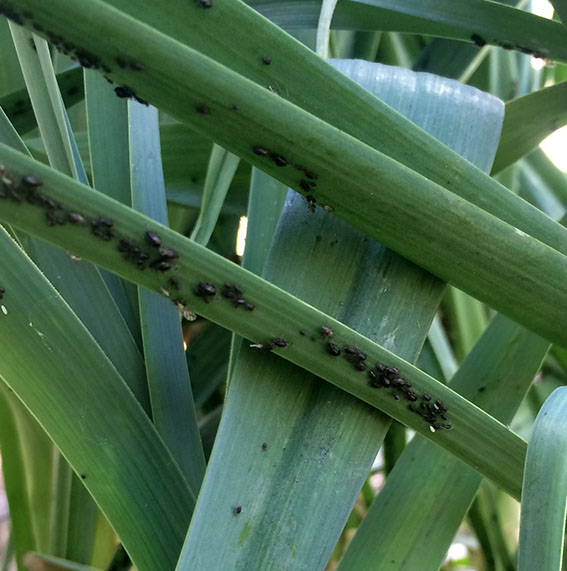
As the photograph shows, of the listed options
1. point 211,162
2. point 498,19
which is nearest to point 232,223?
point 211,162

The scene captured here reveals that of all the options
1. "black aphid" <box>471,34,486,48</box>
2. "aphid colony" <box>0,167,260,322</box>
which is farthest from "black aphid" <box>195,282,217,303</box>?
"black aphid" <box>471,34,486,48</box>

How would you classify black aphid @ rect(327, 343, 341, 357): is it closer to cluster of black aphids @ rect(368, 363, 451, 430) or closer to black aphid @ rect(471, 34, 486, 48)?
cluster of black aphids @ rect(368, 363, 451, 430)

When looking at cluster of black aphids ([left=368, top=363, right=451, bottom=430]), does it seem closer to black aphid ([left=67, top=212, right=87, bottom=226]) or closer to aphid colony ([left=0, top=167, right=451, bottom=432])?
aphid colony ([left=0, top=167, right=451, bottom=432])

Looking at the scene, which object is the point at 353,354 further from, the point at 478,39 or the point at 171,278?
the point at 478,39

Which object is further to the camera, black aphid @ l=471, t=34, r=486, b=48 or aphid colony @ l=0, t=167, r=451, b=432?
black aphid @ l=471, t=34, r=486, b=48

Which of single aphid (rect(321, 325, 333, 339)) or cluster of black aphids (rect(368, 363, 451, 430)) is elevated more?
single aphid (rect(321, 325, 333, 339))

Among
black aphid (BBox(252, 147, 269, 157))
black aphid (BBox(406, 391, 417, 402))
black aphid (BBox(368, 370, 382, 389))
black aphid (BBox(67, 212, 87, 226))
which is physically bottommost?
black aphid (BBox(67, 212, 87, 226))
